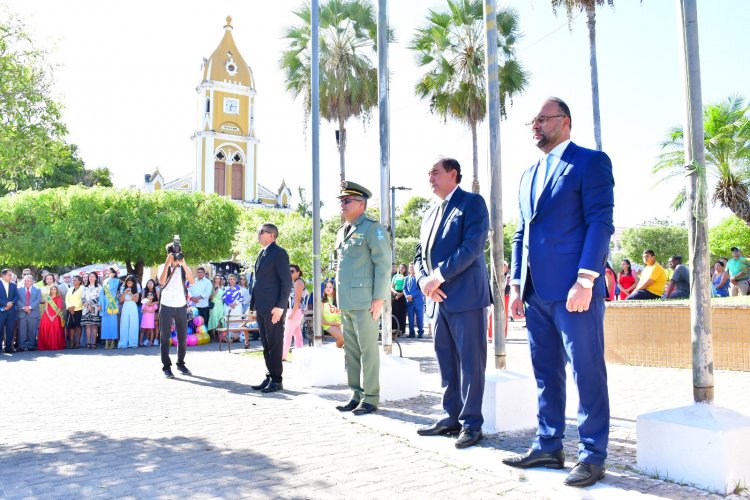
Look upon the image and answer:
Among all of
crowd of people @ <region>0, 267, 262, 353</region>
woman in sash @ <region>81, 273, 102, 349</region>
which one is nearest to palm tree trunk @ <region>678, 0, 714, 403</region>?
crowd of people @ <region>0, 267, 262, 353</region>

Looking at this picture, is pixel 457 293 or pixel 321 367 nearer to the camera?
pixel 457 293

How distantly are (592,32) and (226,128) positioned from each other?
51364 mm

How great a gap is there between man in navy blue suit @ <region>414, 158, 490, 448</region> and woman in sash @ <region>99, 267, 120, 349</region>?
496 inches

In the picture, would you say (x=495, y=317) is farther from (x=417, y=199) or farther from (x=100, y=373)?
(x=417, y=199)

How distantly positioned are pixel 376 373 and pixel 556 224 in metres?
2.87

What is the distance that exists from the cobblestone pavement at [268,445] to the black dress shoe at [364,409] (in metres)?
0.13

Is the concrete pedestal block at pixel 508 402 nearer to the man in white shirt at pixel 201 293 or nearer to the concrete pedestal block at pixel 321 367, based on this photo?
the concrete pedestal block at pixel 321 367

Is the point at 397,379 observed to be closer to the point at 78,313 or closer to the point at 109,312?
the point at 109,312

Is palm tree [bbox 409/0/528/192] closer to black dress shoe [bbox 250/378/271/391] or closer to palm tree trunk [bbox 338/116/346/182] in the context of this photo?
palm tree trunk [bbox 338/116/346/182]

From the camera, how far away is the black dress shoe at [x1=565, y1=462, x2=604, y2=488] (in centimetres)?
365

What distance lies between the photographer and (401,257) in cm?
5775

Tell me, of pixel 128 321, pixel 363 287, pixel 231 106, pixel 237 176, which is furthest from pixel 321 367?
pixel 231 106

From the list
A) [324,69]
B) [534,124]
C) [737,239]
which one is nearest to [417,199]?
[737,239]

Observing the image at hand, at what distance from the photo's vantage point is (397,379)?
6.88m
